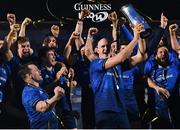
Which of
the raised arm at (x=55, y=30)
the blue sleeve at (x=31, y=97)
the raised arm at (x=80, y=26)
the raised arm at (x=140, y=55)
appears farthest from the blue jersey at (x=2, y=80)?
the raised arm at (x=140, y=55)

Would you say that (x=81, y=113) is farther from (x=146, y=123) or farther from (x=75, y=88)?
(x=146, y=123)

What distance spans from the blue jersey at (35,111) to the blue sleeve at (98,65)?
57 cm

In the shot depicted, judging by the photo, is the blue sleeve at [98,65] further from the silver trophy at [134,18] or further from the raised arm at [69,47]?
the silver trophy at [134,18]

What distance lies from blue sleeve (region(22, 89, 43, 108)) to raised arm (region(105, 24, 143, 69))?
799mm

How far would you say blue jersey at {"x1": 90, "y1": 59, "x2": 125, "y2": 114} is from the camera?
14.4 ft

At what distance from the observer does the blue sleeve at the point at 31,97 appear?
4328 millimetres

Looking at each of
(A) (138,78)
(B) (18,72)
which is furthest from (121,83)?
(B) (18,72)

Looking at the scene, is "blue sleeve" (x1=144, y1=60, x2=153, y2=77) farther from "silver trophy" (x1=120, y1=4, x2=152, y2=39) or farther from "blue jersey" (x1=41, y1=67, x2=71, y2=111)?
"blue jersey" (x1=41, y1=67, x2=71, y2=111)

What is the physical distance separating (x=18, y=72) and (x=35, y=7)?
2.31 feet

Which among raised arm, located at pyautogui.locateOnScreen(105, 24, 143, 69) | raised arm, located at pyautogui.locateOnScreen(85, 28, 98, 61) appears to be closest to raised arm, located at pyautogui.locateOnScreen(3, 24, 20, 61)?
raised arm, located at pyautogui.locateOnScreen(85, 28, 98, 61)

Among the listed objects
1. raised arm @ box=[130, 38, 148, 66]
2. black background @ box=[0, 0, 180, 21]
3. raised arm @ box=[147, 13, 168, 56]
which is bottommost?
raised arm @ box=[130, 38, 148, 66]

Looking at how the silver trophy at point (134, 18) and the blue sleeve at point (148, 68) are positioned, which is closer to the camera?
the silver trophy at point (134, 18)

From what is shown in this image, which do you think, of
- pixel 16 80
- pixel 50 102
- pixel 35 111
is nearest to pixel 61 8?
pixel 16 80

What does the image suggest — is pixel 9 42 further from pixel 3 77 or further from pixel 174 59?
pixel 174 59
